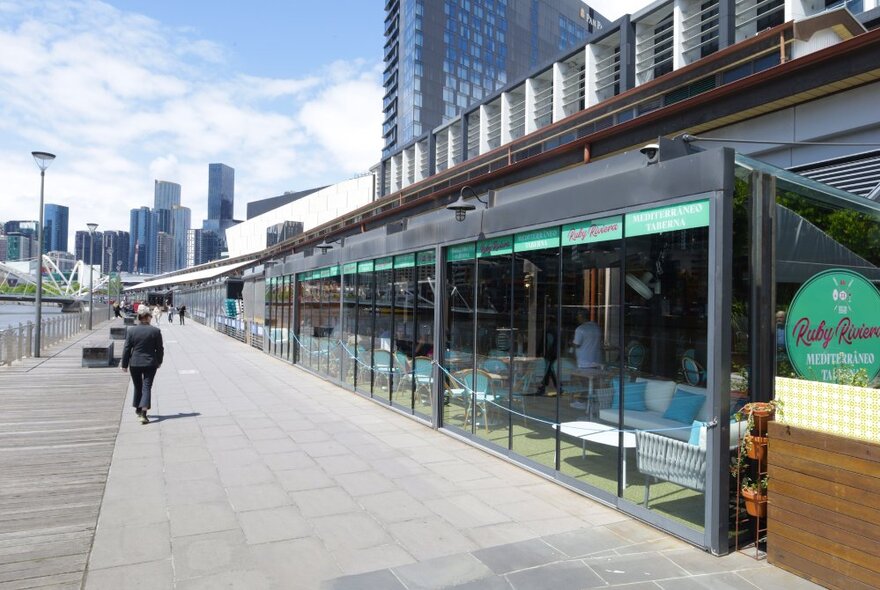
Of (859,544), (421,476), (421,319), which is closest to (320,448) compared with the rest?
(421,476)

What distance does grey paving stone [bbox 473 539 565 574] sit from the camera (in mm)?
4211

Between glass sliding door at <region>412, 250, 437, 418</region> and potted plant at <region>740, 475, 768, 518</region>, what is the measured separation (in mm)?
5130

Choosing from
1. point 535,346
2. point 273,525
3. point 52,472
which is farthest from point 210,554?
point 535,346

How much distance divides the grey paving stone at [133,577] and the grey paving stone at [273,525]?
2.21ft

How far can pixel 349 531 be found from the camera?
4.83 metres

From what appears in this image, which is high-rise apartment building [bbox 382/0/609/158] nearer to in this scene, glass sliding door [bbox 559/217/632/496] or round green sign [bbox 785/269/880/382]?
glass sliding door [bbox 559/217/632/496]

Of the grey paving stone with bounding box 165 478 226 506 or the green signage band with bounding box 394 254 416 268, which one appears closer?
the grey paving stone with bounding box 165 478 226 506

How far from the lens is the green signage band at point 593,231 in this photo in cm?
561

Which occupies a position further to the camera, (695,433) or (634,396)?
(634,396)

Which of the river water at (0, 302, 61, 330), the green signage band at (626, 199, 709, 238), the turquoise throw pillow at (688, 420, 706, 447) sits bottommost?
the river water at (0, 302, 61, 330)

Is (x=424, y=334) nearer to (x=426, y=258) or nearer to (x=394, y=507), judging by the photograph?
(x=426, y=258)

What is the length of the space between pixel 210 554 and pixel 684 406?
4032 millimetres

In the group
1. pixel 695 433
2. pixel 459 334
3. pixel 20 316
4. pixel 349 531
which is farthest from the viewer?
pixel 20 316

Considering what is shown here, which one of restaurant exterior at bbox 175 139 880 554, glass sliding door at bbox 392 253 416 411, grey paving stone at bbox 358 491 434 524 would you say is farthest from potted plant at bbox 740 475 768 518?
glass sliding door at bbox 392 253 416 411
